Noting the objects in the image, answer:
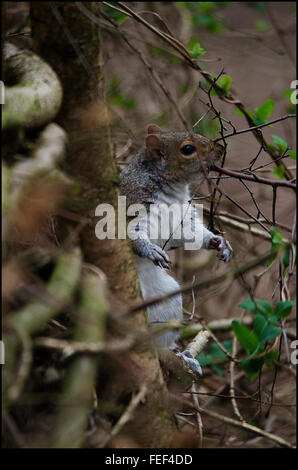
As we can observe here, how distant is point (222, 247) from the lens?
229 cm

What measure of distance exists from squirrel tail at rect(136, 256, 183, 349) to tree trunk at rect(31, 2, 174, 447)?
0.84 m

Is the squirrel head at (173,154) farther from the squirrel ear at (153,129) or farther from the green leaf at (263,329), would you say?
the green leaf at (263,329)

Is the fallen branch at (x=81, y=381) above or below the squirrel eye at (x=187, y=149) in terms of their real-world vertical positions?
below

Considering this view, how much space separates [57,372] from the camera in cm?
135

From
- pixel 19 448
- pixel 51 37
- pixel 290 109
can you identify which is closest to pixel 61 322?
pixel 19 448

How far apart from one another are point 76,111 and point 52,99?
2.9 inches

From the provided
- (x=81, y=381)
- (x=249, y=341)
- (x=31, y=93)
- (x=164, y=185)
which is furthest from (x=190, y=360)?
(x=31, y=93)

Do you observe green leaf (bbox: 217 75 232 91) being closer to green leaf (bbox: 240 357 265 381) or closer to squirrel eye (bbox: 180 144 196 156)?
squirrel eye (bbox: 180 144 196 156)

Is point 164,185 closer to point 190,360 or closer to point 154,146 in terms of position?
point 154,146

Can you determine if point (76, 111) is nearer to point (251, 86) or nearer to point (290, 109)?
point (290, 109)

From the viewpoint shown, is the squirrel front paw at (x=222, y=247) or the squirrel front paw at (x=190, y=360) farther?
the squirrel front paw at (x=222, y=247)

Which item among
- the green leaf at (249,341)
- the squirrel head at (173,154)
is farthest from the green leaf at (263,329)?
the squirrel head at (173,154)

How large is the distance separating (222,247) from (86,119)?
3.16 ft

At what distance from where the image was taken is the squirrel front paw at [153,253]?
208 cm
